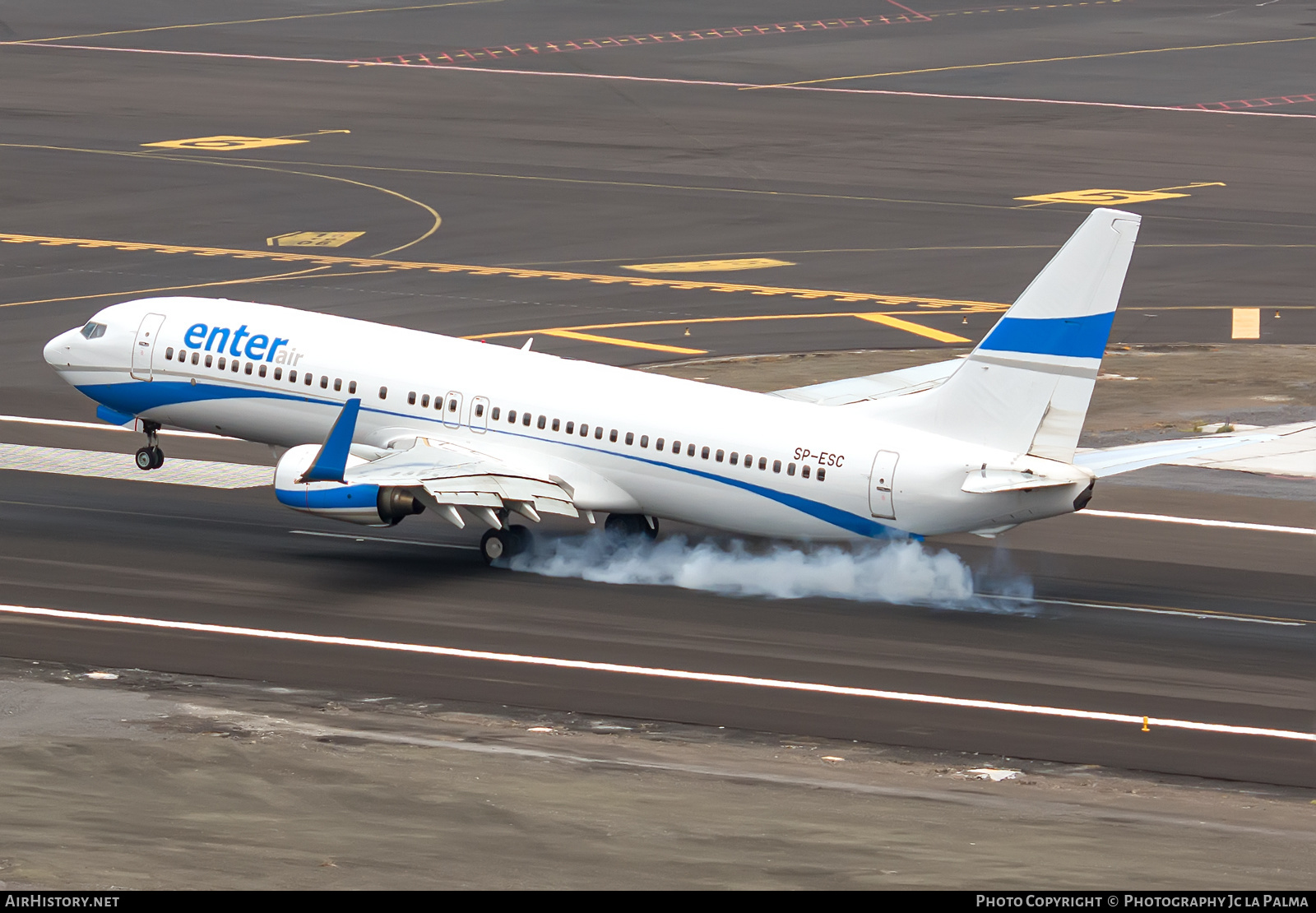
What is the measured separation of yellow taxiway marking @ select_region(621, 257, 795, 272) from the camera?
7462cm

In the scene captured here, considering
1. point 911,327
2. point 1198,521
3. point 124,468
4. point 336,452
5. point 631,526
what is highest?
point 911,327

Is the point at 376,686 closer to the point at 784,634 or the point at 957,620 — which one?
the point at 784,634

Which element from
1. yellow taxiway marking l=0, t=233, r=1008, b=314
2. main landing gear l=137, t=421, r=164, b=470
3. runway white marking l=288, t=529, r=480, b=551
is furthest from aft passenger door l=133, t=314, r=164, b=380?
yellow taxiway marking l=0, t=233, r=1008, b=314

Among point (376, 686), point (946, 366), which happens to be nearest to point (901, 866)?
point (376, 686)

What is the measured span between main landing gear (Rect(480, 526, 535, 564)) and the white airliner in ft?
0.13

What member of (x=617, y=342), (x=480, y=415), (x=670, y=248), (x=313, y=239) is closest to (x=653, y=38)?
(x=670, y=248)

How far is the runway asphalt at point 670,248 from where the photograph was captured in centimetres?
3916

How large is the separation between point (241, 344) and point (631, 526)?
9744mm

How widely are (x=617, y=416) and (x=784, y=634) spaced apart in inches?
251

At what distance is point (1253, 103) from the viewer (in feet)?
355

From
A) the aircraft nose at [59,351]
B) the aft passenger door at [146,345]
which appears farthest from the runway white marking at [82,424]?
the aft passenger door at [146,345]

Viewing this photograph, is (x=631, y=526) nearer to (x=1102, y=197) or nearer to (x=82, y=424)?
(x=82, y=424)

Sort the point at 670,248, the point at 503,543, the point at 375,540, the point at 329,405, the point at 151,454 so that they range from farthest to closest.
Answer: the point at 670,248 < the point at 151,454 < the point at 375,540 < the point at 329,405 < the point at 503,543

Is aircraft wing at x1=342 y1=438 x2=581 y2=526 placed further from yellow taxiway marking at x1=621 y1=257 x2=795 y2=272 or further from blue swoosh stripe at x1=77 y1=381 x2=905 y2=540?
yellow taxiway marking at x1=621 y1=257 x2=795 y2=272
